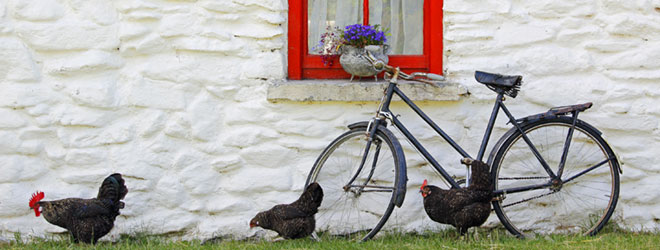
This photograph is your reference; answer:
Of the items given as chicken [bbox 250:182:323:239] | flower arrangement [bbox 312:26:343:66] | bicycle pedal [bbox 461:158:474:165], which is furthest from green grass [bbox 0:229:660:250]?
flower arrangement [bbox 312:26:343:66]

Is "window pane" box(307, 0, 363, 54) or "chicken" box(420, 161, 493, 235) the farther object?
"window pane" box(307, 0, 363, 54)

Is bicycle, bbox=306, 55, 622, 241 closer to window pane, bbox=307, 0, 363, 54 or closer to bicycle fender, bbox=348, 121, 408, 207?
bicycle fender, bbox=348, 121, 408, 207

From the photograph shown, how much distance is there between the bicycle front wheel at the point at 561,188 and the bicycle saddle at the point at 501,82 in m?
0.39

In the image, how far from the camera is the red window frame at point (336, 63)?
185 inches

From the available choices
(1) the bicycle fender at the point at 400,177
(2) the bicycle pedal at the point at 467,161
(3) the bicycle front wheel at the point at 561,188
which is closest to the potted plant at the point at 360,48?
(1) the bicycle fender at the point at 400,177

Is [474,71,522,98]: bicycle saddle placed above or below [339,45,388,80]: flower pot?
below

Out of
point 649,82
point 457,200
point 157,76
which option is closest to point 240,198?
point 157,76

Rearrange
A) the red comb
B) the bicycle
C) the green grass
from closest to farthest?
the green grass, the red comb, the bicycle

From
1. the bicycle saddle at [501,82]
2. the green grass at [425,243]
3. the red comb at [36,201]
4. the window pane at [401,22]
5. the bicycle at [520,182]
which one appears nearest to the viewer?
the green grass at [425,243]

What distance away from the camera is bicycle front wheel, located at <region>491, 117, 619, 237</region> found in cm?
455

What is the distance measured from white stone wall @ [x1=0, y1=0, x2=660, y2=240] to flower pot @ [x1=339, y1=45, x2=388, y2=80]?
0.23 meters

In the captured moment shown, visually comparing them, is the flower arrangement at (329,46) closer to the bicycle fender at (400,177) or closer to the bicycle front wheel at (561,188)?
the bicycle fender at (400,177)

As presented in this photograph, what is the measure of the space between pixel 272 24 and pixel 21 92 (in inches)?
64.2

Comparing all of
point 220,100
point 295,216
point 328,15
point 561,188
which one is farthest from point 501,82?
point 220,100
